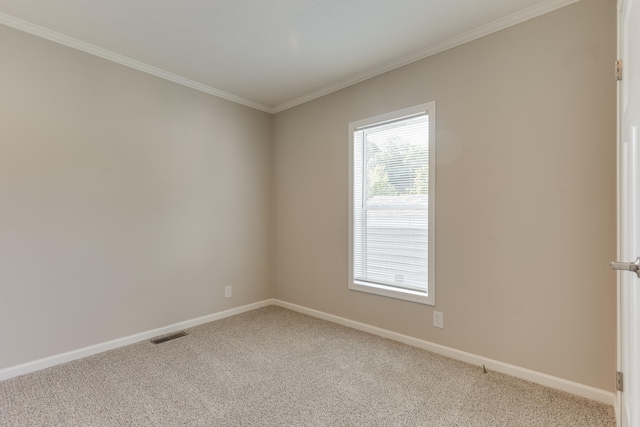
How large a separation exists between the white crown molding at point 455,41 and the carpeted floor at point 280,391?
2.45 meters

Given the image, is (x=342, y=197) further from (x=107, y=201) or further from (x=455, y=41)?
(x=107, y=201)

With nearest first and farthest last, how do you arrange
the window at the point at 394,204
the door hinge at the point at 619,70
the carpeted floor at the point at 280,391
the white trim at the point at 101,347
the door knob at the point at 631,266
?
the door knob at the point at 631,266, the door hinge at the point at 619,70, the carpeted floor at the point at 280,391, the white trim at the point at 101,347, the window at the point at 394,204

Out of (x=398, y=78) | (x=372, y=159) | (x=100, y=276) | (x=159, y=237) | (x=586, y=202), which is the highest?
(x=398, y=78)

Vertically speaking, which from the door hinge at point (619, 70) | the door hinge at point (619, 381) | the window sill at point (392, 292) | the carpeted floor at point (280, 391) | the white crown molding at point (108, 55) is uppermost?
the white crown molding at point (108, 55)

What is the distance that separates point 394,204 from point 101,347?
2.77m

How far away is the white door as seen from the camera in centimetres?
115

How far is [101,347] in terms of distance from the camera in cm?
256

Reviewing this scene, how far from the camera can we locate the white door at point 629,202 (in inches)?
45.3

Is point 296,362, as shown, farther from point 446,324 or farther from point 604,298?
point 604,298

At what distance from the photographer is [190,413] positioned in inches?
69.8

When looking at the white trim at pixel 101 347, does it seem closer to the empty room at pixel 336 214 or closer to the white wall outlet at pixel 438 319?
the empty room at pixel 336 214

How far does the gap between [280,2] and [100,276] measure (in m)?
2.51

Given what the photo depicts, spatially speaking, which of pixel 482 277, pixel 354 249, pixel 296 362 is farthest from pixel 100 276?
pixel 482 277

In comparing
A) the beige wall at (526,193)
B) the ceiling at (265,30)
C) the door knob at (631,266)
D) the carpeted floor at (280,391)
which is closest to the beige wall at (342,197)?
the beige wall at (526,193)
